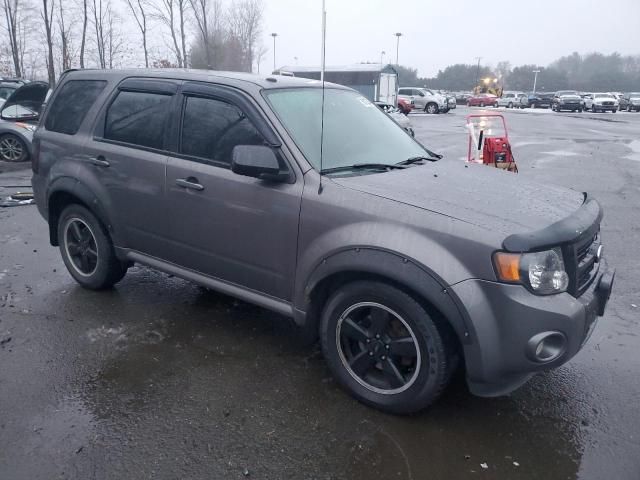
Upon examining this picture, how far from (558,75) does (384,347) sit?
4370 inches

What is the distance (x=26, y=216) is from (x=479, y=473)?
6.91 m

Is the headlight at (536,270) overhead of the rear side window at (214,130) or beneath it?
beneath

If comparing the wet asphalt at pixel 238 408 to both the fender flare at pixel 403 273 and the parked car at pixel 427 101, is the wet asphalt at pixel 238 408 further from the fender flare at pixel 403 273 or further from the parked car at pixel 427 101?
the parked car at pixel 427 101

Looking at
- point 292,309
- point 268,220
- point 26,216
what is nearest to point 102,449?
point 292,309

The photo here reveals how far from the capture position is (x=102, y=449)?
274 cm

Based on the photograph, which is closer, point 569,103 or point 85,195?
point 85,195

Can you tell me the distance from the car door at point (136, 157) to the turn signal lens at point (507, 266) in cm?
240

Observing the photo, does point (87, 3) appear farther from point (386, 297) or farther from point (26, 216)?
point (386, 297)

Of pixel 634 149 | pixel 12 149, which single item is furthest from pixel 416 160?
pixel 634 149

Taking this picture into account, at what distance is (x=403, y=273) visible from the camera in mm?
2762

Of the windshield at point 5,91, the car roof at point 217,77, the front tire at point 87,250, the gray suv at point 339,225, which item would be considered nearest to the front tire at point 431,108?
the windshield at point 5,91

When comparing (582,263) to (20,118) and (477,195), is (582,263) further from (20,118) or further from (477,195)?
(20,118)

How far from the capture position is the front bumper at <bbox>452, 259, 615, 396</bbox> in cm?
257

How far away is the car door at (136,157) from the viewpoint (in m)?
3.89
